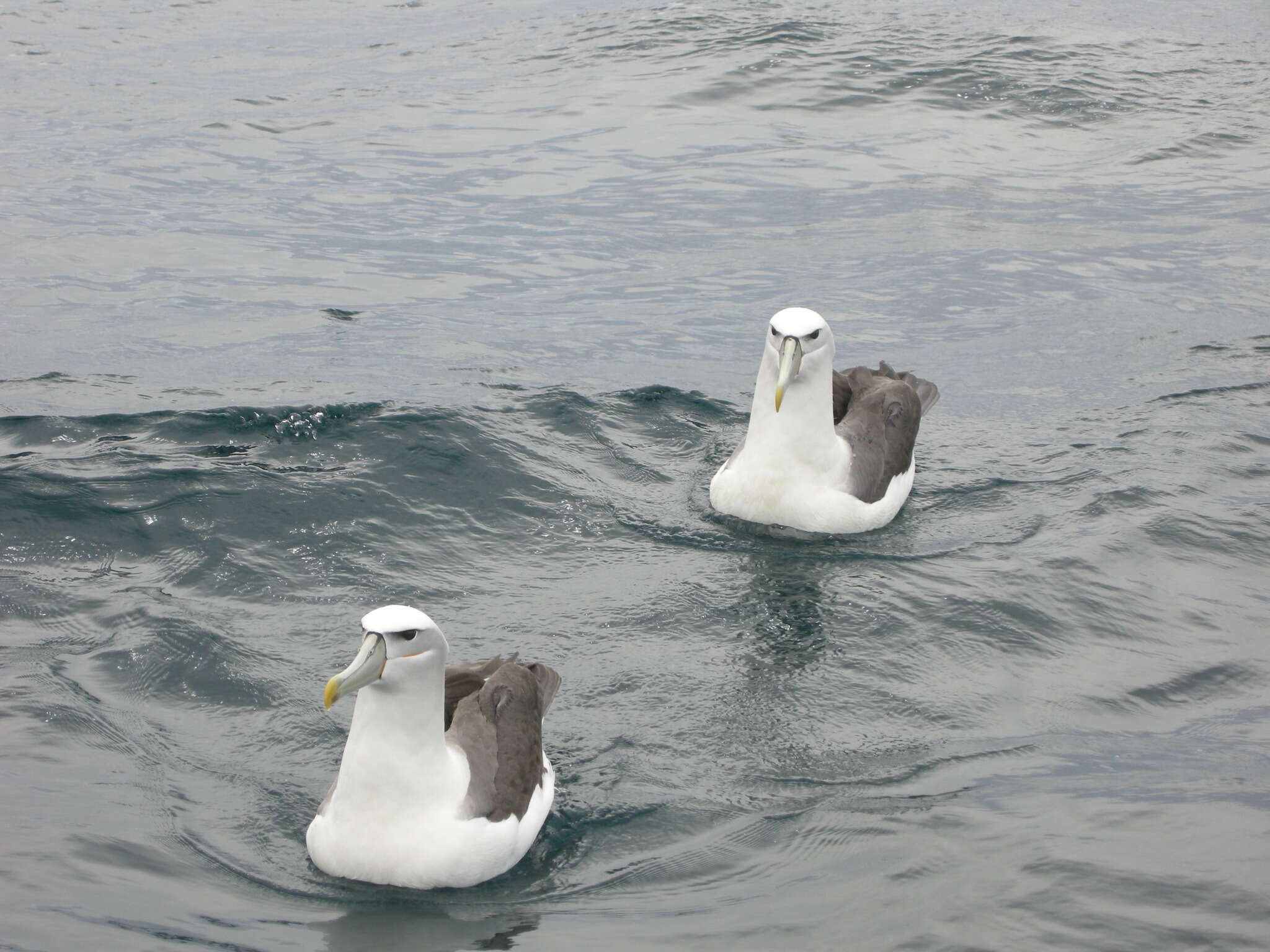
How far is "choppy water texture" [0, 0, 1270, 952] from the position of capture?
6441 mm

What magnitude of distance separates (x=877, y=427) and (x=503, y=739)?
546cm

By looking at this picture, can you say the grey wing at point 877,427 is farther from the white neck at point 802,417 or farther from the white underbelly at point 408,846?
the white underbelly at point 408,846

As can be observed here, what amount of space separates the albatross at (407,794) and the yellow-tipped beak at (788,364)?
4430mm

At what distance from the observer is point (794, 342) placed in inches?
411

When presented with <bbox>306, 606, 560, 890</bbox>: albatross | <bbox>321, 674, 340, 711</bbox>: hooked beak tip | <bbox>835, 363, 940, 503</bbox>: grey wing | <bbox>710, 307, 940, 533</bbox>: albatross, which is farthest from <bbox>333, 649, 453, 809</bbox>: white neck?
<bbox>835, 363, 940, 503</bbox>: grey wing

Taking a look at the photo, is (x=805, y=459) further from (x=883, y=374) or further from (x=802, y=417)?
(x=883, y=374)

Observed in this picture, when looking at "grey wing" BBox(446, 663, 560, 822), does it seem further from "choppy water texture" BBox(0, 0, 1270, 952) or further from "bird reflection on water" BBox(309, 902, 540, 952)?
"bird reflection on water" BBox(309, 902, 540, 952)

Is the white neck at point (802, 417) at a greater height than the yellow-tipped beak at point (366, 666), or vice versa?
the yellow-tipped beak at point (366, 666)

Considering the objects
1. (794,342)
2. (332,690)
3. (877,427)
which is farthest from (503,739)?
(877,427)

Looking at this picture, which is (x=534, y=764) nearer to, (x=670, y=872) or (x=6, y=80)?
(x=670, y=872)

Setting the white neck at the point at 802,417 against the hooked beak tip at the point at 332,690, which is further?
the white neck at the point at 802,417

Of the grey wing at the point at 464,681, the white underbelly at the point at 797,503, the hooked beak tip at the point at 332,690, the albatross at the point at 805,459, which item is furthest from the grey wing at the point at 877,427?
the hooked beak tip at the point at 332,690

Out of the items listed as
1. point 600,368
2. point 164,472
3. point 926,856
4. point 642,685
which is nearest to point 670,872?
point 926,856

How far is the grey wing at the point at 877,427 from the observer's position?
35.9 ft
